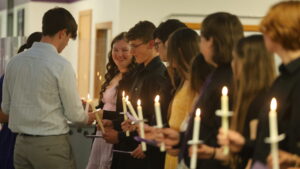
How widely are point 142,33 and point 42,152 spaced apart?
1013mm

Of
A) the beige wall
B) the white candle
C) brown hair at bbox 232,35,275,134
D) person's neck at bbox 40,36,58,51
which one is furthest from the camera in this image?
the beige wall

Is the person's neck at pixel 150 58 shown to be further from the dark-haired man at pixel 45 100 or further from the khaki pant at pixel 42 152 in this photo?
the khaki pant at pixel 42 152

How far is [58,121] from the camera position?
4.13 m

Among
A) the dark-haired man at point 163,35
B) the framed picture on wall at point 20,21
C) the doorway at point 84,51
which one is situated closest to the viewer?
the dark-haired man at point 163,35

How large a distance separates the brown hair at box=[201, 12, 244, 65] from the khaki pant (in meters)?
1.43

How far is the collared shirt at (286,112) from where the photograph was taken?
7.91 ft

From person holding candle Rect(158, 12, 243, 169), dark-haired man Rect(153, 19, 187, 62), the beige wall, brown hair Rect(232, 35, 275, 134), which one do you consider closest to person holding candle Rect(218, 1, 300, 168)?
brown hair Rect(232, 35, 275, 134)

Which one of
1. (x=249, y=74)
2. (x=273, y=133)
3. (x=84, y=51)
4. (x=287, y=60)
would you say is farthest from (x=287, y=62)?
(x=84, y=51)

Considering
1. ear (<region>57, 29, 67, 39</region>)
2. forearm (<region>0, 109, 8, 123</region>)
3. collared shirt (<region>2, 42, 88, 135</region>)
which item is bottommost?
forearm (<region>0, 109, 8, 123</region>)

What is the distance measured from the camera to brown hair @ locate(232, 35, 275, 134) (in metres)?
2.82

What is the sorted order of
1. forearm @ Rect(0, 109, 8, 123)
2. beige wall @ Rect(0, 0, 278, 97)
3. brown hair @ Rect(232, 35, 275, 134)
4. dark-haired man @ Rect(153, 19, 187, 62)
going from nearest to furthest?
brown hair @ Rect(232, 35, 275, 134), dark-haired man @ Rect(153, 19, 187, 62), forearm @ Rect(0, 109, 8, 123), beige wall @ Rect(0, 0, 278, 97)

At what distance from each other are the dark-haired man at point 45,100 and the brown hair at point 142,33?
44 cm

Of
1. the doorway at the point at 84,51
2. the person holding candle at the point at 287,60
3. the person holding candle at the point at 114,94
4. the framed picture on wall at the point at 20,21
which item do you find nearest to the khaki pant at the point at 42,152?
the person holding candle at the point at 114,94

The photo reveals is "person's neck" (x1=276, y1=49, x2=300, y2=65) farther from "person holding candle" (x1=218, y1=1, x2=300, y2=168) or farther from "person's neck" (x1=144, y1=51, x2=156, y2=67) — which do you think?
"person's neck" (x1=144, y1=51, x2=156, y2=67)
